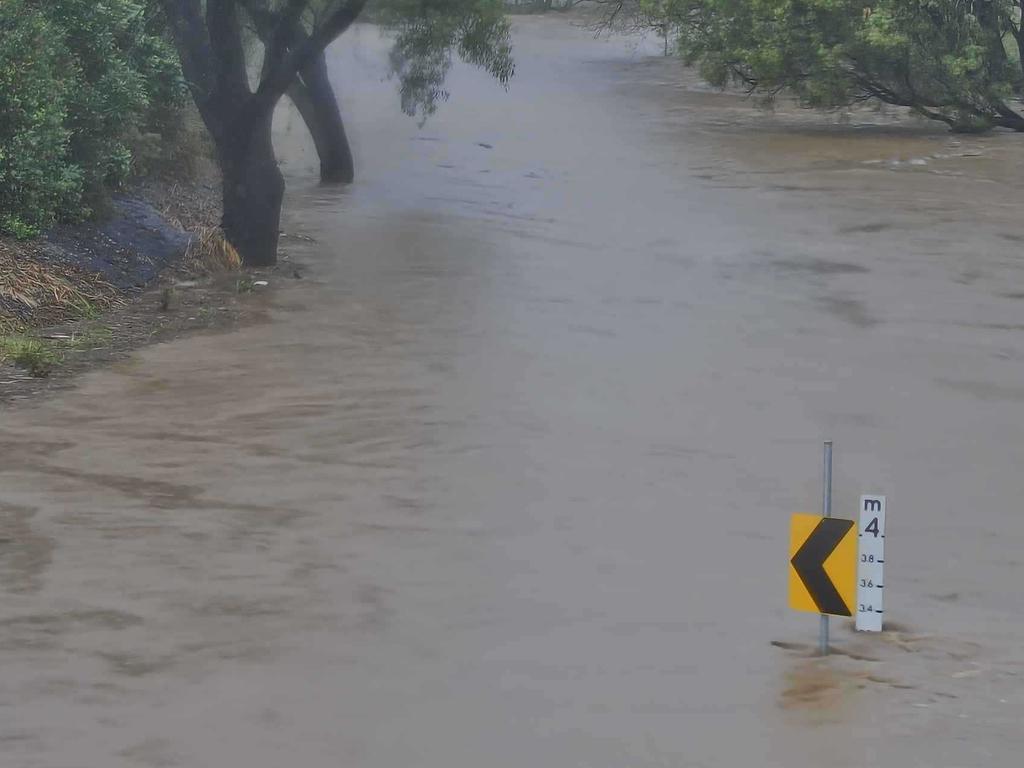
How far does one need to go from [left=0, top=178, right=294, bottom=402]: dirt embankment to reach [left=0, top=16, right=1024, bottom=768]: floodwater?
1.64ft

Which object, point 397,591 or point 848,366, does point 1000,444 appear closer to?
point 848,366

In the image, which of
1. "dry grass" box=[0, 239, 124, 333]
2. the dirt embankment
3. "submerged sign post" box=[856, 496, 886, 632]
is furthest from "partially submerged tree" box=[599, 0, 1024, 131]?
"submerged sign post" box=[856, 496, 886, 632]

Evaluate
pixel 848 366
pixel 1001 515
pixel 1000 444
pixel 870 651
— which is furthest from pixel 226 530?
pixel 848 366

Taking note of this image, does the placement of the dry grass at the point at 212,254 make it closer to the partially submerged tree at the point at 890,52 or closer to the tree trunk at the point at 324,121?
the tree trunk at the point at 324,121

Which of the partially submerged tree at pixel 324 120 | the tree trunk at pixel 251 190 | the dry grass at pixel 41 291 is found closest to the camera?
the dry grass at pixel 41 291

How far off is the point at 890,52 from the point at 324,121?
12.6 metres

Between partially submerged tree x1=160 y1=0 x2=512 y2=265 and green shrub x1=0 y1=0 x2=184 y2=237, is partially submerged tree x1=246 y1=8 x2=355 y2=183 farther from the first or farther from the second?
partially submerged tree x1=160 y1=0 x2=512 y2=265

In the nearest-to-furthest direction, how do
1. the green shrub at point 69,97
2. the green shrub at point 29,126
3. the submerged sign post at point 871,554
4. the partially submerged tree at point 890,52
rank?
the submerged sign post at point 871,554 < the green shrub at point 29,126 < the green shrub at point 69,97 < the partially submerged tree at point 890,52

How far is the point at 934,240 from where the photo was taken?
72.8 feet

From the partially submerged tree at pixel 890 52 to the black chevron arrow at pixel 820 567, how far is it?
85.6 feet

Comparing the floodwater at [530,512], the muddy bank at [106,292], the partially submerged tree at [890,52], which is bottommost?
the floodwater at [530,512]

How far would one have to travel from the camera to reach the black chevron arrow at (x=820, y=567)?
6914mm

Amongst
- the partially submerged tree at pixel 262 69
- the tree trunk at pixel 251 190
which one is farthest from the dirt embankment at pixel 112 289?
the partially submerged tree at pixel 262 69

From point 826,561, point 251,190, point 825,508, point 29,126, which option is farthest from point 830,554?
point 251,190
